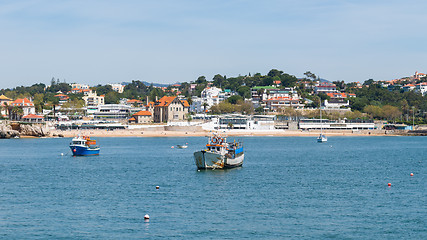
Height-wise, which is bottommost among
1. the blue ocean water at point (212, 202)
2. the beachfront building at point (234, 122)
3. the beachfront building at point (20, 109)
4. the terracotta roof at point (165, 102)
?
the blue ocean water at point (212, 202)

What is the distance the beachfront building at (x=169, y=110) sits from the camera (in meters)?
182

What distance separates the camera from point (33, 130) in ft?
491

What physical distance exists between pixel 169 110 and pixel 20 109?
Answer: 4370 cm

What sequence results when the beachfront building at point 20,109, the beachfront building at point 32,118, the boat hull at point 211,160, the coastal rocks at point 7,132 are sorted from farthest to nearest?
the beachfront building at point 20,109
the beachfront building at point 32,118
the coastal rocks at point 7,132
the boat hull at point 211,160

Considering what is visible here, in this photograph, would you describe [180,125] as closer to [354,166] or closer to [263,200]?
[354,166]

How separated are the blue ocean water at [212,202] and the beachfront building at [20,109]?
4530 inches

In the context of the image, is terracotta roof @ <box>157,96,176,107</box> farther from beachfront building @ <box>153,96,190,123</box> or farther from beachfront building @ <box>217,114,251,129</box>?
beachfront building @ <box>217,114,251,129</box>

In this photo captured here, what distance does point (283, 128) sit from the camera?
18338cm

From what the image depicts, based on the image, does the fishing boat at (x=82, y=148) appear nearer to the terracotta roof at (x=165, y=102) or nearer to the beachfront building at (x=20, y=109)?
the terracotta roof at (x=165, y=102)

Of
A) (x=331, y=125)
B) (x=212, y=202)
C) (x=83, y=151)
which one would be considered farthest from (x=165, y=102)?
(x=212, y=202)

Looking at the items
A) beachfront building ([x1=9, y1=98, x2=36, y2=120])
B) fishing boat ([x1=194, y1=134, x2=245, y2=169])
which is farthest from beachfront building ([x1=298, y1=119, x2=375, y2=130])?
→ fishing boat ([x1=194, y1=134, x2=245, y2=169])

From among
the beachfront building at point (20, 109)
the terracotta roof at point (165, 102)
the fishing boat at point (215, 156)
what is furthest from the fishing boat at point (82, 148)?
the beachfront building at point (20, 109)

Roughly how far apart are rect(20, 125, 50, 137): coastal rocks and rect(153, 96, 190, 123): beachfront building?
134 feet

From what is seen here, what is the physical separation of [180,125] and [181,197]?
422ft
